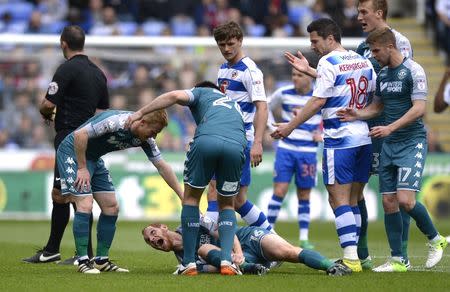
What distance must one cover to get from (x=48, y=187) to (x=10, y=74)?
259 centimetres

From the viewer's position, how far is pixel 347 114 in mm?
11297

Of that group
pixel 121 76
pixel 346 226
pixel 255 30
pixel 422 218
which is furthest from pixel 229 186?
pixel 255 30

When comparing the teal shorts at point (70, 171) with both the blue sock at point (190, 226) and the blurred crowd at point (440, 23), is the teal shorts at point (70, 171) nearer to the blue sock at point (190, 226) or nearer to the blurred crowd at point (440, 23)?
the blue sock at point (190, 226)

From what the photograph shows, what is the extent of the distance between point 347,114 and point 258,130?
100cm

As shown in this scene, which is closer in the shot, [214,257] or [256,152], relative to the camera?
[214,257]

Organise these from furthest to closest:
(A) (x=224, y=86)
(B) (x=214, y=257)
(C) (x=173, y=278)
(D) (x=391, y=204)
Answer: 1. (A) (x=224, y=86)
2. (D) (x=391, y=204)
3. (B) (x=214, y=257)
4. (C) (x=173, y=278)

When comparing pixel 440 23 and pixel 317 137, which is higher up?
pixel 440 23

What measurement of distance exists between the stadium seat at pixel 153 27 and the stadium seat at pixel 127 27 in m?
0.24

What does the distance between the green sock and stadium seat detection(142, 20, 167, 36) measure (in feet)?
49.8

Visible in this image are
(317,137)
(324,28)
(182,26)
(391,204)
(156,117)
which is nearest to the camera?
(156,117)

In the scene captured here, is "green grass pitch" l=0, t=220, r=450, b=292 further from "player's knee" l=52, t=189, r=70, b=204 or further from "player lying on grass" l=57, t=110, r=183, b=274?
"player's knee" l=52, t=189, r=70, b=204

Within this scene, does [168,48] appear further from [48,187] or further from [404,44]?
[404,44]

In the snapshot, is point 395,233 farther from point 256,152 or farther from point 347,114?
point 256,152

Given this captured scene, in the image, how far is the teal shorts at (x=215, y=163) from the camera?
10305 mm
